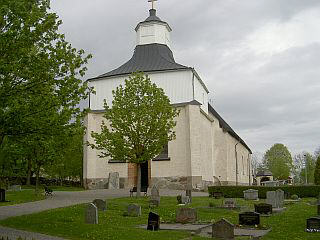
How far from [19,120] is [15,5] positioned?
369 centimetres

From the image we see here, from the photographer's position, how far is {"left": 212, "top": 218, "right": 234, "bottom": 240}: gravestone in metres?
13.5

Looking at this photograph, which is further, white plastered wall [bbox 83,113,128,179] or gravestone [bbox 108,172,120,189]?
white plastered wall [bbox 83,113,128,179]

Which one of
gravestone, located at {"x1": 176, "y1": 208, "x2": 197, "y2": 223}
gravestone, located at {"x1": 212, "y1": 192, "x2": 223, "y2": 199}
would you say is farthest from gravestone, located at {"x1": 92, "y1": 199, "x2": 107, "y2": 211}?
gravestone, located at {"x1": 212, "y1": 192, "x2": 223, "y2": 199}

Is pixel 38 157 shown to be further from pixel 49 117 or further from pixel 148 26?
pixel 148 26

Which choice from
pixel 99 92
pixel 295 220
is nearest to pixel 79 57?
pixel 295 220

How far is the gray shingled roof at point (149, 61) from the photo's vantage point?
4100cm

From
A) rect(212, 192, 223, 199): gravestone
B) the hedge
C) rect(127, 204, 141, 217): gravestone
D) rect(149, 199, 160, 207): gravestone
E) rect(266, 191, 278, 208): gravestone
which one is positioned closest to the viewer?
rect(127, 204, 141, 217): gravestone

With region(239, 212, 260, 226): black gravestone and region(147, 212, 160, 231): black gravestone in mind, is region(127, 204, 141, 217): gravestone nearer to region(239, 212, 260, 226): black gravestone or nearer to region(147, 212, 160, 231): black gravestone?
region(147, 212, 160, 231): black gravestone

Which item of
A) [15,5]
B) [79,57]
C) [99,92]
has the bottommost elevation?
[79,57]

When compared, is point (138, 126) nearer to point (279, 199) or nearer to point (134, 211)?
point (134, 211)

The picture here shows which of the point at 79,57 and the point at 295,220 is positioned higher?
the point at 79,57

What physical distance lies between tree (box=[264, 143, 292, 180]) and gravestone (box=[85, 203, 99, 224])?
74597 mm

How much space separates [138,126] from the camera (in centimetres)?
2681

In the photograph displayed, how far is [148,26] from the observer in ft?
148
